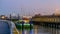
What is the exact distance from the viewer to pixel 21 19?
16.7ft

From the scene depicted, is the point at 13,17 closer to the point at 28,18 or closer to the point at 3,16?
the point at 3,16

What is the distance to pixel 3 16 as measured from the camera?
4.55 metres

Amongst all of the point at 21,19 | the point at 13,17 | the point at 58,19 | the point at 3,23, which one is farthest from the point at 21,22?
the point at 58,19

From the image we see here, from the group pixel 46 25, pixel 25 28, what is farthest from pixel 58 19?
pixel 25 28

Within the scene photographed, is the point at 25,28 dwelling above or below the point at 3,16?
below

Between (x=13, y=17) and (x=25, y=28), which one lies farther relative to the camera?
(x=25, y=28)

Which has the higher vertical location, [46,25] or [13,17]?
[13,17]

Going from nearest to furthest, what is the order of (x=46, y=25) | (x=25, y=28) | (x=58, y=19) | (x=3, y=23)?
(x=3, y=23) → (x=25, y=28) → (x=58, y=19) → (x=46, y=25)

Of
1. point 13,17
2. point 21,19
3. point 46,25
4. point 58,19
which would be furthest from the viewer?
point 46,25

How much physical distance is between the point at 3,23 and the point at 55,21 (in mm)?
4893

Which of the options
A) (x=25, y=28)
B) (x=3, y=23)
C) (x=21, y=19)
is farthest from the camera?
(x=25, y=28)

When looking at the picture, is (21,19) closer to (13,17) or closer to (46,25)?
(13,17)

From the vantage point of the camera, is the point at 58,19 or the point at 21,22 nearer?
the point at 21,22

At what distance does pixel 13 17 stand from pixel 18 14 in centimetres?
25
